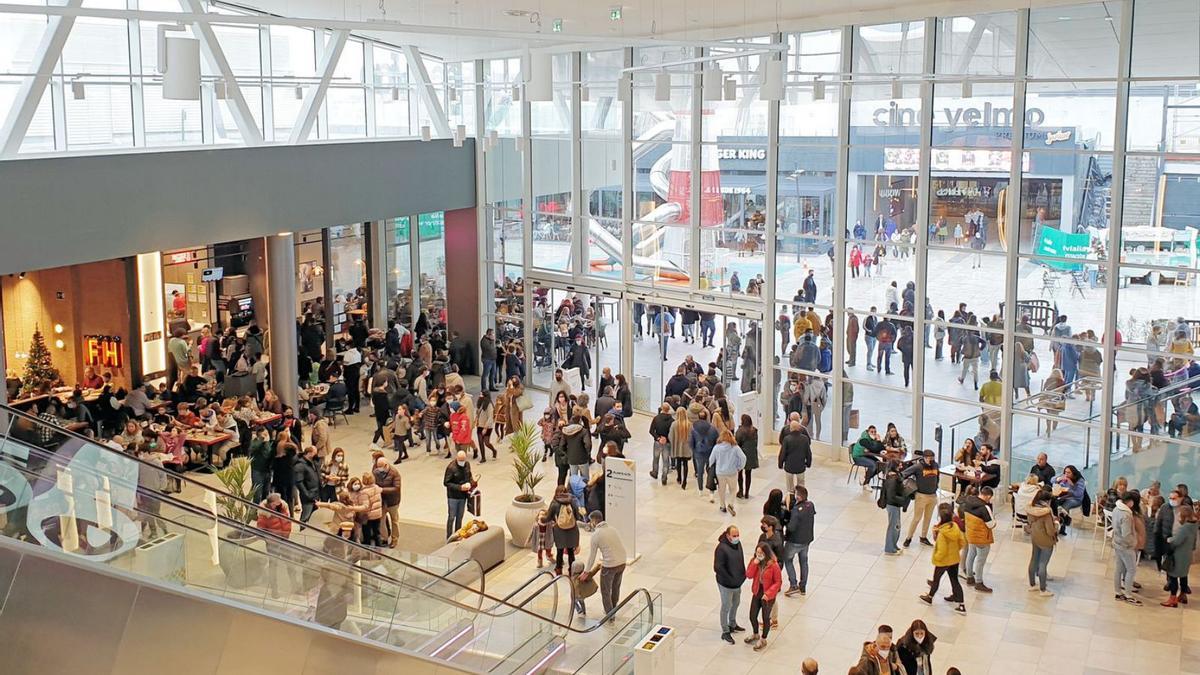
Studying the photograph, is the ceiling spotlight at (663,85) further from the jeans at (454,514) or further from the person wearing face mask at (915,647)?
the person wearing face mask at (915,647)

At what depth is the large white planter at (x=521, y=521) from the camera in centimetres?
1397

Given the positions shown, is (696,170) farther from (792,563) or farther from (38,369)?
(38,369)

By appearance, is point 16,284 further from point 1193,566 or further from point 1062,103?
point 1193,566

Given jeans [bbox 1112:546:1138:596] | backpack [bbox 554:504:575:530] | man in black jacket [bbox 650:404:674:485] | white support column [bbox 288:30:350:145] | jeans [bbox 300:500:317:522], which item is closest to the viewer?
jeans [bbox 1112:546:1138:596]

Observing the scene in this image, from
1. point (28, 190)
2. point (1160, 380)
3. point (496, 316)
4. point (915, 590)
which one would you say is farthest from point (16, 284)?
point (1160, 380)

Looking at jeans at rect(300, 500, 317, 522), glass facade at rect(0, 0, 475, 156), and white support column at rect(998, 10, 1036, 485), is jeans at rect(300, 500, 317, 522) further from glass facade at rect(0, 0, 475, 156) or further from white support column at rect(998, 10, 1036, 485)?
white support column at rect(998, 10, 1036, 485)

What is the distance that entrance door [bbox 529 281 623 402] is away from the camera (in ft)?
69.8

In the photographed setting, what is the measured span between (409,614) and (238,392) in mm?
10743

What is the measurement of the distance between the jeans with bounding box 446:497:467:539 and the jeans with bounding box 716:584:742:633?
3.65 m

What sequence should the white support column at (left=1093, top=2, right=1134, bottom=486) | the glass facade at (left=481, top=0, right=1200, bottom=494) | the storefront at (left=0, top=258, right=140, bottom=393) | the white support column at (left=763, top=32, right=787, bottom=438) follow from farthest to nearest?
the storefront at (left=0, top=258, right=140, bottom=393) → the white support column at (left=763, top=32, right=787, bottom=438) → the glass facade at (left=481, top=0, right=1200, bottom=494) → the white support column at (left=1093, top=2, right=1134, bottom=486)

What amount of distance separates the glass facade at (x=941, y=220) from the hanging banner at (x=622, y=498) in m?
4.14

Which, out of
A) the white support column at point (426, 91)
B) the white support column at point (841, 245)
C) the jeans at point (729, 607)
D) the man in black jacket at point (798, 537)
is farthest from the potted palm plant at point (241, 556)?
the white support column at point (426, 91)

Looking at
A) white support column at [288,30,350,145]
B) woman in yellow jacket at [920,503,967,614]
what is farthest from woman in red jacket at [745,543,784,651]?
white support column at [288,30,350,145]

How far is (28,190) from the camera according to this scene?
13.4 m
